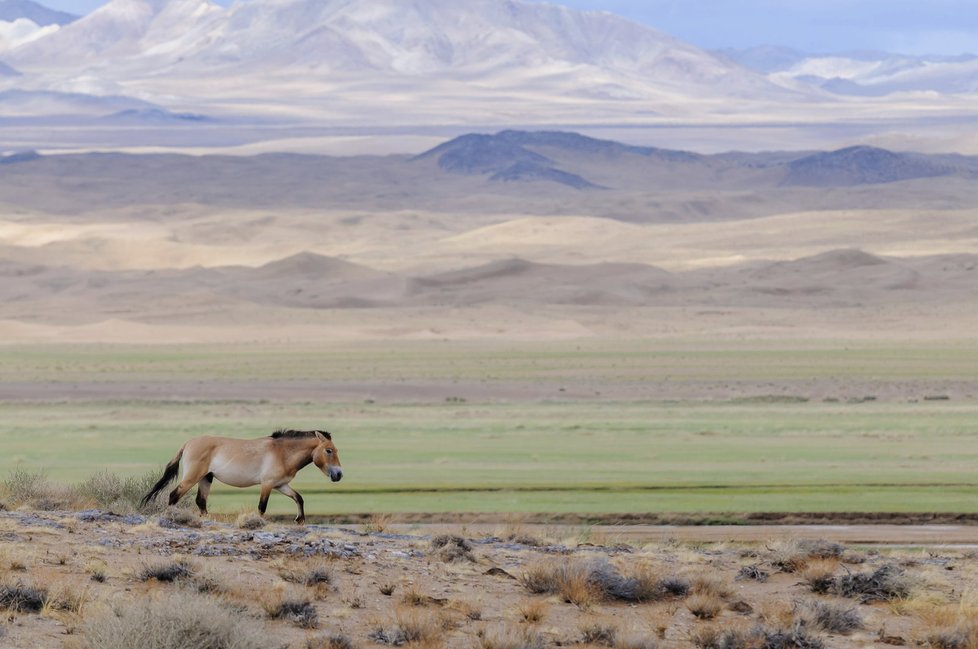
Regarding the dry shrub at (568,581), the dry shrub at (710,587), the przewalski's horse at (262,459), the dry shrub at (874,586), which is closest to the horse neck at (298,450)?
the przewalski's horse at (262,459)

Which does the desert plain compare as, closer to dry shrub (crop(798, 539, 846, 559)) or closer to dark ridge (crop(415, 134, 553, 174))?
dry shrub (crop(798, 539, 846, 559))

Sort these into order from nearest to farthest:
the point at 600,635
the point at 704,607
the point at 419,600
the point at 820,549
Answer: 1. the point at 600,635
2. the point at 419,600
3. the point at 704,607
4. the point at 820,549

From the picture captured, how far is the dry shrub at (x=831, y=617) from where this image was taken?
10.1 m

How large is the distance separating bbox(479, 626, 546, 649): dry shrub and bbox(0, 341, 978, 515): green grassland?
10.2 meters

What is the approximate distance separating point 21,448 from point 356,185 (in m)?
139

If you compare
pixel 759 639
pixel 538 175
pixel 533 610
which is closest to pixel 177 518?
pixel 533 610

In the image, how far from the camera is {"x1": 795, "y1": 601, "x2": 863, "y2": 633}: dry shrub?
398 inches

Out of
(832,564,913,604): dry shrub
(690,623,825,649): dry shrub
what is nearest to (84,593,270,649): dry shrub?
(690,623,825,649): dry shrub

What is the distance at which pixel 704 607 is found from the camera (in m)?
10.4

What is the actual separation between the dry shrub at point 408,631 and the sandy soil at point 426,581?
0.08 ft

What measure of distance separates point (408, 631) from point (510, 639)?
63 centimetres

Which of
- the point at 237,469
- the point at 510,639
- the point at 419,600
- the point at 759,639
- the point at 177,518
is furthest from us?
the point at 177,518

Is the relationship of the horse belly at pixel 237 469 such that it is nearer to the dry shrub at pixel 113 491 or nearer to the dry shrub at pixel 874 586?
the dry shrub at pixel 113 491

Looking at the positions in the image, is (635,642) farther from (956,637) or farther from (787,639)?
(956,637)
